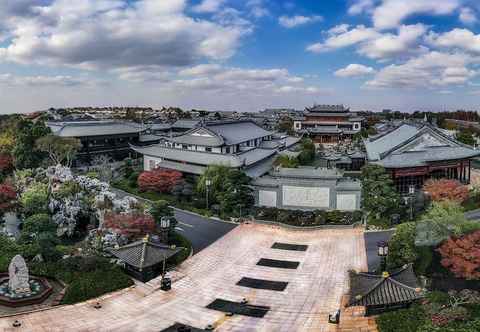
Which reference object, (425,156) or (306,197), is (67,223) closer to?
(306,197)

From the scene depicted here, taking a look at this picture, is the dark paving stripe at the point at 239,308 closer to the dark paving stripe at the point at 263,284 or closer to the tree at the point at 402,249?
the dark paving stripe at the point at 263,284

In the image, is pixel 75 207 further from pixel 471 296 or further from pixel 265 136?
pixel 265 136

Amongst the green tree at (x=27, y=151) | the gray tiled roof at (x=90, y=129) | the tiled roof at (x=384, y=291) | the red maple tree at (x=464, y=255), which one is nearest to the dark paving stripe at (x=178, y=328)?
the tiled roof at (x=384, y=291)

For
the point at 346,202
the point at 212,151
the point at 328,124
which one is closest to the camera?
the point at 346,202

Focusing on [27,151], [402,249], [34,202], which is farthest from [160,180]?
[402,249]

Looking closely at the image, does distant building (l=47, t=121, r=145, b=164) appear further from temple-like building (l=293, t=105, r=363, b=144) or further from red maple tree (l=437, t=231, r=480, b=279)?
red maple tree (l=437, t=231, r=480, b=279)

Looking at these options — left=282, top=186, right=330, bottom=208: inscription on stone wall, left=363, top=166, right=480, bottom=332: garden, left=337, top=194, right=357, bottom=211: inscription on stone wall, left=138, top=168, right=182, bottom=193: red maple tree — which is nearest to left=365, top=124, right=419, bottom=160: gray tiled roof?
left=337, top=194, right=357, bottom=211: inscription on stone wall
